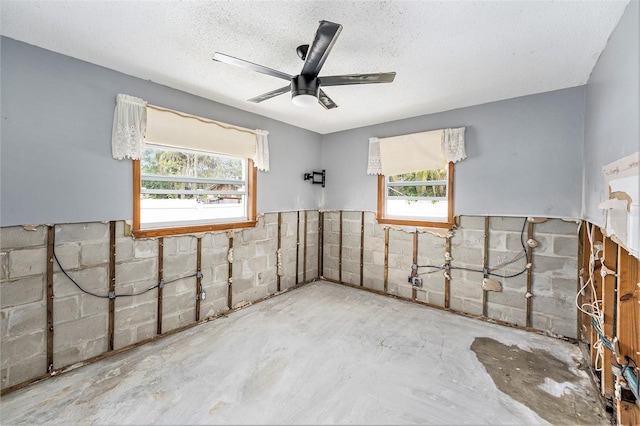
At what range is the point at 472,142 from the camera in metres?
3.32

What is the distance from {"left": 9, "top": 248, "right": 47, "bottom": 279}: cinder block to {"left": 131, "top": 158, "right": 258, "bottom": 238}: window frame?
0.64 metres

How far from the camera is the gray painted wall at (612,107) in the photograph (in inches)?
55.7

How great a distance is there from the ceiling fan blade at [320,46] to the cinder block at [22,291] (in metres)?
2.61

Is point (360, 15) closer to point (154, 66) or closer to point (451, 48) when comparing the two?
point (451, 48)

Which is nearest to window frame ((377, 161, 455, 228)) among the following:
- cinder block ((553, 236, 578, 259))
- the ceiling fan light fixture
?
cinder block ((553, 236, 578, 259))

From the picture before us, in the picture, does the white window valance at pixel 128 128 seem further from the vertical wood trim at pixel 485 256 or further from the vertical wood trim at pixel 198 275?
the vertical wood trim at pixel 485 256

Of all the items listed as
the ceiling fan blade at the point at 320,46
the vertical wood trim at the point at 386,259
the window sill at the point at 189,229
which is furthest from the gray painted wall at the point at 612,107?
the window sill at the point at 189,229

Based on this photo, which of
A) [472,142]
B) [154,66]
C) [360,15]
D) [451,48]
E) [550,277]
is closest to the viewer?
[360,15]

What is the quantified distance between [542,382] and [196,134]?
155 inches

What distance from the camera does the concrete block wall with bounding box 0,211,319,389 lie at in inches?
80.4

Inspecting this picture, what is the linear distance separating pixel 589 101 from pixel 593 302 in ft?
5.95

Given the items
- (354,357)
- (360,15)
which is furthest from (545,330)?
(360,15)

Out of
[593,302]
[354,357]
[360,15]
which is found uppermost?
[360,15]

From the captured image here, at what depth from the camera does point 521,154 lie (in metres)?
3.04
